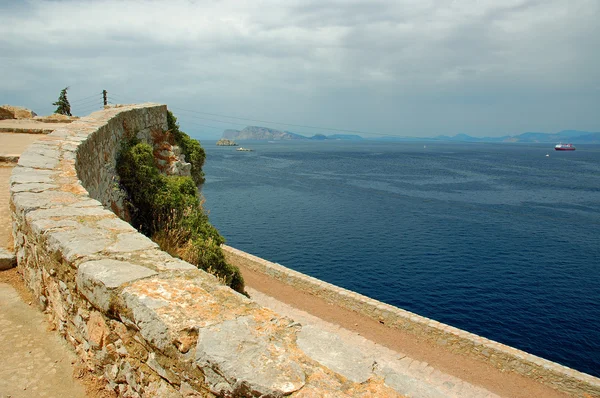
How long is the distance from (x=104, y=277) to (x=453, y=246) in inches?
1385

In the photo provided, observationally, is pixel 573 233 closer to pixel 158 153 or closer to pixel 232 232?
pixel 232 232

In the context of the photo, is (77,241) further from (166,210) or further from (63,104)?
(63,104)

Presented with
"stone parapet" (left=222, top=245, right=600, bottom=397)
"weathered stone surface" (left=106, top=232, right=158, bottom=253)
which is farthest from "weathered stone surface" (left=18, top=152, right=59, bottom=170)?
"stone parapet" (left=222, top=245, right=600, bottom=397)

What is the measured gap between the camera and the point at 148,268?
321 cm

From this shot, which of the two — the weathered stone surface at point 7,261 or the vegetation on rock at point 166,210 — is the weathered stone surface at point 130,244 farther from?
the vegetation on rock at point 166,210

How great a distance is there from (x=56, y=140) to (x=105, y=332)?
5.51m

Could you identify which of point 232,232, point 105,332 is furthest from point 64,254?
point 232,232

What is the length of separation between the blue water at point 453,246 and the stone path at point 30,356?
2292cm

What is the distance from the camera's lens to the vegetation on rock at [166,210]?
1000cm

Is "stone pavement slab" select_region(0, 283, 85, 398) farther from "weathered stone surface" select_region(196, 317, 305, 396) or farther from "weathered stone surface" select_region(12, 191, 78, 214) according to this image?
"weathered stone surface" select_region(196, 317, 305, 396)

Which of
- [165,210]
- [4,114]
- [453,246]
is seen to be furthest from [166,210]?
[453,246]

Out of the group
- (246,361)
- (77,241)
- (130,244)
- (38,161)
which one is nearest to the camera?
(246,361)

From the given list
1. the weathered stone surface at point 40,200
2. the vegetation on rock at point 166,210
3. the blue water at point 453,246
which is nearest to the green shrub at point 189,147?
the vegetation on rock at point 166,210

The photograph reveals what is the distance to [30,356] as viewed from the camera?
10.7 feet
